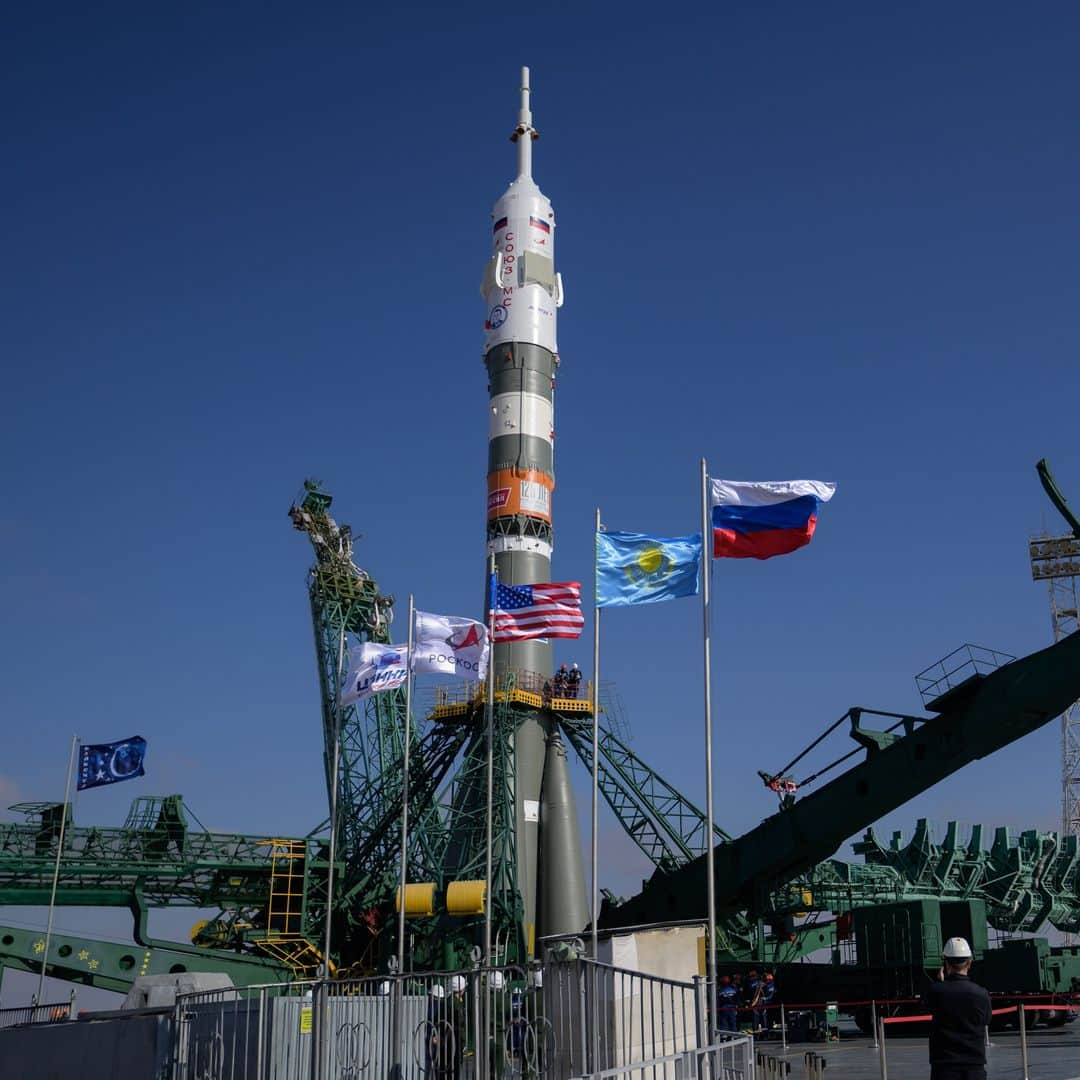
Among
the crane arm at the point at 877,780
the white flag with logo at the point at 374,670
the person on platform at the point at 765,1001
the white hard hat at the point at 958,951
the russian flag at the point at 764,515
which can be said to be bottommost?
the person on platform at the point at 765,1001

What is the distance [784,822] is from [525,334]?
74.6 feet

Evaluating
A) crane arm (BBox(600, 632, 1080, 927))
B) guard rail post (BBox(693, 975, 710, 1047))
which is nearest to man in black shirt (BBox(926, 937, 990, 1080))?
guard rail post (BBox(693, 975, 710, 1047))

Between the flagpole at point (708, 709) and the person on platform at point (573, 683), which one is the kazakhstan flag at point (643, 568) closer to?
the flagpole at point (708, 709)

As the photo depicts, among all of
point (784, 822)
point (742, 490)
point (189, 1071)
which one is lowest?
point (189, 1071)

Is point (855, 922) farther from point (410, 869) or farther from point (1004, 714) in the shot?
point (410, 869)

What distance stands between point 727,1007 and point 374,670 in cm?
1173

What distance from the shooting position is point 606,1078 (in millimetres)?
10211

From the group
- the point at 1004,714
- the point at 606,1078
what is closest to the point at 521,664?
the point at 1004,714

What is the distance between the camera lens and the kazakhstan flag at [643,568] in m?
23.9

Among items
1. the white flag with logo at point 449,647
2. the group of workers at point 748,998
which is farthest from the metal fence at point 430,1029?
the white flag with logo at point 449,647

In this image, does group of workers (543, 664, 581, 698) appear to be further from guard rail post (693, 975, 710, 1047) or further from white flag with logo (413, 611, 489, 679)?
guard rail post (693, 975, 710, 1047)

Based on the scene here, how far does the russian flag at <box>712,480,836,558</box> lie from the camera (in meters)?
22.6

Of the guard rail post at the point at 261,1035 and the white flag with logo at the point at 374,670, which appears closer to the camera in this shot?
the guard rail post at the point at 261,1035

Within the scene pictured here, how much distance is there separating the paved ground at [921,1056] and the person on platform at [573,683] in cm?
1580
